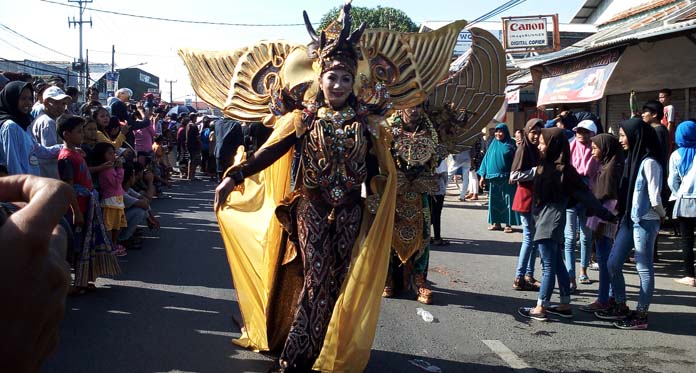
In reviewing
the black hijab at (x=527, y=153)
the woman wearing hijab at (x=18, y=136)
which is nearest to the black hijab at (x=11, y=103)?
the woman wearing hijab at (x=18, y=136)

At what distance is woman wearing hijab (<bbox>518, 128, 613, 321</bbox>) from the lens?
5.15m

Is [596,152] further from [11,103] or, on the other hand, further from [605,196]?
[11,103]

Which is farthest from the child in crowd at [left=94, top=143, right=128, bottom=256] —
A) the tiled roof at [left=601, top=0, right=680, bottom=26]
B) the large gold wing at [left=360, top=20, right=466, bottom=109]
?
the tiled roof at [left=601, top=0, right=680, bottom=26]

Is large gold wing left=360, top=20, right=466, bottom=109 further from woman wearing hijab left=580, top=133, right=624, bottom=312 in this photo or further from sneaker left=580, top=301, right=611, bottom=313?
sneaker left=580, top=301, right=611, bottom=313

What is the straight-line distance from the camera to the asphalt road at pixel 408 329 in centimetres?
419

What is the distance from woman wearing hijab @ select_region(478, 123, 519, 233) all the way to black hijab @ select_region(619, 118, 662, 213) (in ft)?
13.2

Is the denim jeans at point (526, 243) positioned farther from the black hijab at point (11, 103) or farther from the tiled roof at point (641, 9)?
the tiled roof at point (641, 9)

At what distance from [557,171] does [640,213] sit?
2.40ft

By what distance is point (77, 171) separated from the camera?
5703mm

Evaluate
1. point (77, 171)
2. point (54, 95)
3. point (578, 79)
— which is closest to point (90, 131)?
point (54, 95)

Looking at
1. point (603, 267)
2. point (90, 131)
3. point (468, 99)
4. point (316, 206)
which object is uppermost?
point (468, 99)

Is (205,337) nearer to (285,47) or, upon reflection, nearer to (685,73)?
(285,47)

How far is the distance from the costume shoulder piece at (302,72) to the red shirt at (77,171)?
5.67 feet

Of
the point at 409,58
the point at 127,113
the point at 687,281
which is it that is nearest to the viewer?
the point at 409,58
